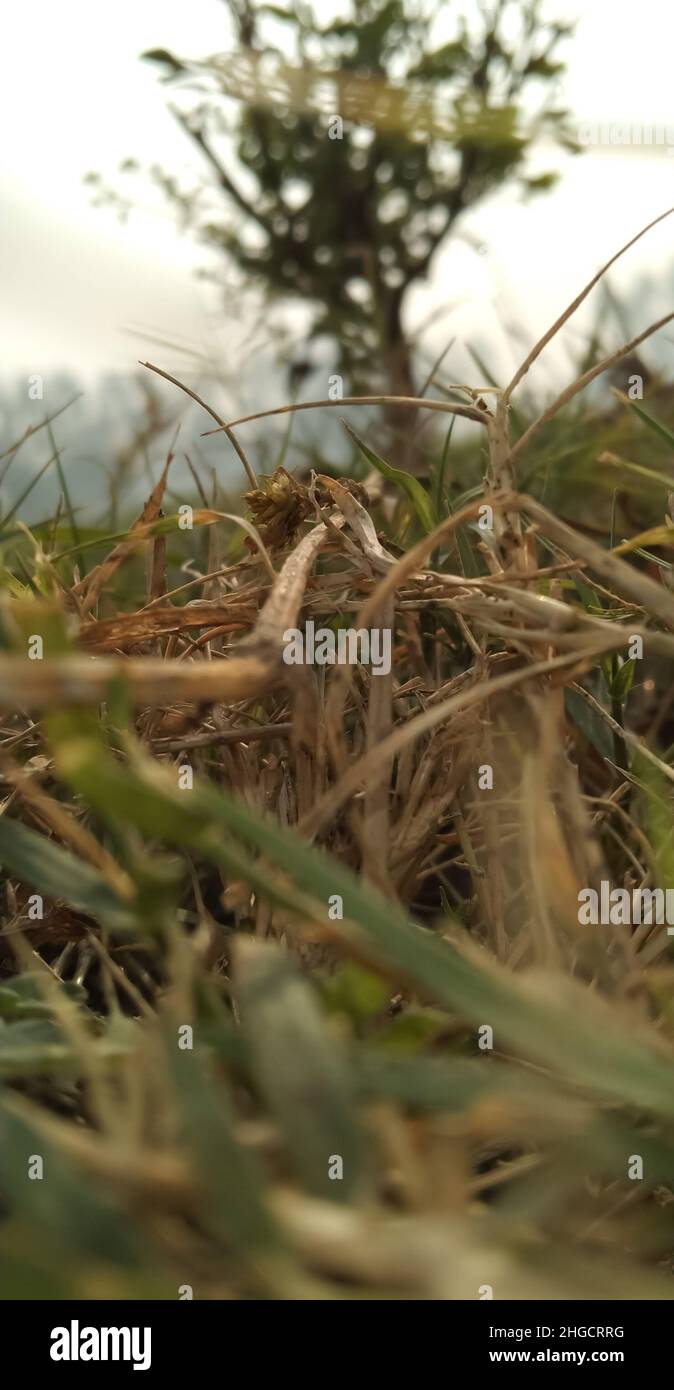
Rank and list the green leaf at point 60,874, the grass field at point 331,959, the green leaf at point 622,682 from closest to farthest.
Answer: the grass field at point 331,959 → the green leaf at point 60,874 → the green leaf at point 622,682

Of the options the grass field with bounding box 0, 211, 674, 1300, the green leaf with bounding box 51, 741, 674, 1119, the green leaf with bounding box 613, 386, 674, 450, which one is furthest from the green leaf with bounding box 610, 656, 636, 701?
the green leaf with bounding box 51, 741, 674, 1119

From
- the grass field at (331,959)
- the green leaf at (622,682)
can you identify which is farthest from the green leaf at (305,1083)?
the green leaf at (622,682)

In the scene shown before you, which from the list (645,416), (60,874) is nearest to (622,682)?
(645,416)

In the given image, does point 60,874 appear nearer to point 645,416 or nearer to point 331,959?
point 331,959

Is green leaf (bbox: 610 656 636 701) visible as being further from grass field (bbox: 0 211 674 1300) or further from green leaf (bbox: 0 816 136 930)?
green leaf (bbox: 0 816 136 930)

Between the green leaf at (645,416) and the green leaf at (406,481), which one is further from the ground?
the green leaf at (645,416)

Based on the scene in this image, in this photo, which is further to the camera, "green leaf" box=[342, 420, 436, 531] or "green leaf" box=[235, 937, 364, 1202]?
"green leaf" box=[342, 420, 436, 531]

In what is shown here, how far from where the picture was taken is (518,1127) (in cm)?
29

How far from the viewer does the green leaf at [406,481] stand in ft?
2.21

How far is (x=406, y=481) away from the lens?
0.68m

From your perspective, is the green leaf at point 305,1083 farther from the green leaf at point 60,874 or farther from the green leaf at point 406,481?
the green leaf at point 406,481

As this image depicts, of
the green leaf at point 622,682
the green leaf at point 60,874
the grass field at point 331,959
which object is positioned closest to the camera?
the grass field at point 331,959

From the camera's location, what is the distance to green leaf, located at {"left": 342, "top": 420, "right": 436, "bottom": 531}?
67 centimetres
